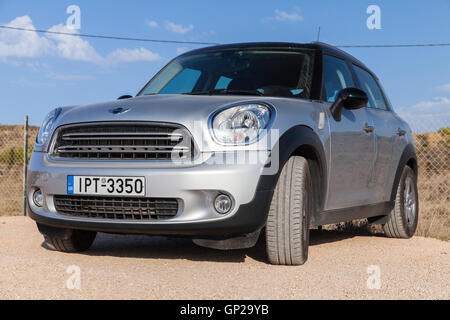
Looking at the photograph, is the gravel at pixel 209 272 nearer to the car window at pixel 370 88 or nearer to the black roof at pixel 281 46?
the car window at pixel 370 88

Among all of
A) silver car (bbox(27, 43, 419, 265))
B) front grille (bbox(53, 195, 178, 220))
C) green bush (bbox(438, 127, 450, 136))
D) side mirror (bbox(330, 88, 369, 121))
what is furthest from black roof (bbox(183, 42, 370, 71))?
green bush (bbox(438, 127, 450, 136))

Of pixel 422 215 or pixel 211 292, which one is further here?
pixel 422 215

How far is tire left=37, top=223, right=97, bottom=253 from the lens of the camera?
462 cm

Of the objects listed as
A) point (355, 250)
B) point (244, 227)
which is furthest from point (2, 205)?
point (244, 227)

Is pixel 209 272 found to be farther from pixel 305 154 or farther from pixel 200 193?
pixel 305 154

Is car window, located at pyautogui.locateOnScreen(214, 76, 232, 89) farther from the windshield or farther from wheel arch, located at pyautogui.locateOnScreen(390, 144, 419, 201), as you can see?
wheel arch, located at pyautogui.locateOnScreen(390, 144, 419, 201)

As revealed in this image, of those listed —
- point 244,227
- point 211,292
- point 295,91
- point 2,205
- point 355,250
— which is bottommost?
point 2,205

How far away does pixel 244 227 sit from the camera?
3.84m

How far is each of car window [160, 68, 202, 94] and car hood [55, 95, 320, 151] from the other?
2.92 feet

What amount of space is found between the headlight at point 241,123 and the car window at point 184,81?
55.3 inches
